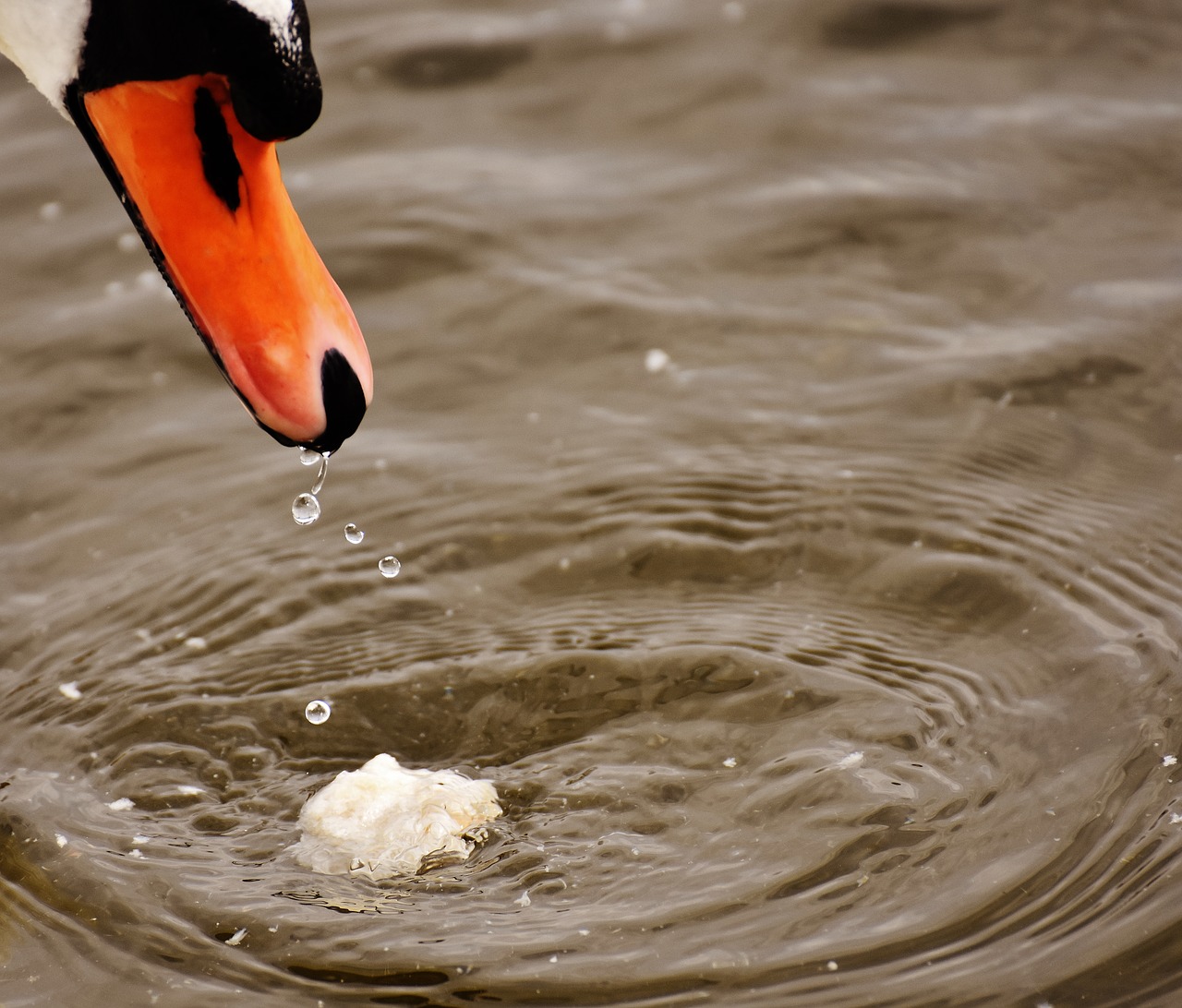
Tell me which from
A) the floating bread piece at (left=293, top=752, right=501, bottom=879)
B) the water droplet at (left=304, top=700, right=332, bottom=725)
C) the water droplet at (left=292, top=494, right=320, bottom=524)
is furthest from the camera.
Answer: the water droplet at (left=292, top=494, right=320, bottom=524)

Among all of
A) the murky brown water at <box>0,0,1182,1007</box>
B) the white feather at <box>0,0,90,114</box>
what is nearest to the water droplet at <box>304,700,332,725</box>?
the murky brown water at <box>0,0,1182,1007</box>

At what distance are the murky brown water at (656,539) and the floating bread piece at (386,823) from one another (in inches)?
2.0

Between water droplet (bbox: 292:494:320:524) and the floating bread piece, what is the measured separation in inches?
27.3

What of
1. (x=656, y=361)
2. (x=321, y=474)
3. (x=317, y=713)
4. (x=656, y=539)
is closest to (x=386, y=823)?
(x=317, y=713)

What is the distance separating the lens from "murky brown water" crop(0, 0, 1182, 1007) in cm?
279

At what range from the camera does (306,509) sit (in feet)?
12.1

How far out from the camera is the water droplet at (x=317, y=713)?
10.9ft

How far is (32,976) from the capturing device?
2.78 m

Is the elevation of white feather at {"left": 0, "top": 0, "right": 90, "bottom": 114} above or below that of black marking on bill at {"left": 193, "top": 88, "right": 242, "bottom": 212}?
above

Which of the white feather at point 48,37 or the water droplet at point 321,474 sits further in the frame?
the water droplet at point 321,474

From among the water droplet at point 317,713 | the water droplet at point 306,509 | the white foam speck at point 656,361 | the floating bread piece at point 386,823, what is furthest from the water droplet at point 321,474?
the white foam speck at point 656,361

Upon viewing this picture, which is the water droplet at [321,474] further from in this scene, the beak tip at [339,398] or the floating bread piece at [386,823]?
the floating bread piece at [386,823]

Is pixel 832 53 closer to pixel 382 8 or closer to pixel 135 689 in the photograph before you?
pixel 382 8

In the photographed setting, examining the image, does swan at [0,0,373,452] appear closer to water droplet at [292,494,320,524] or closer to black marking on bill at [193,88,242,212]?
black marking on bill at [193,88,242,212]
